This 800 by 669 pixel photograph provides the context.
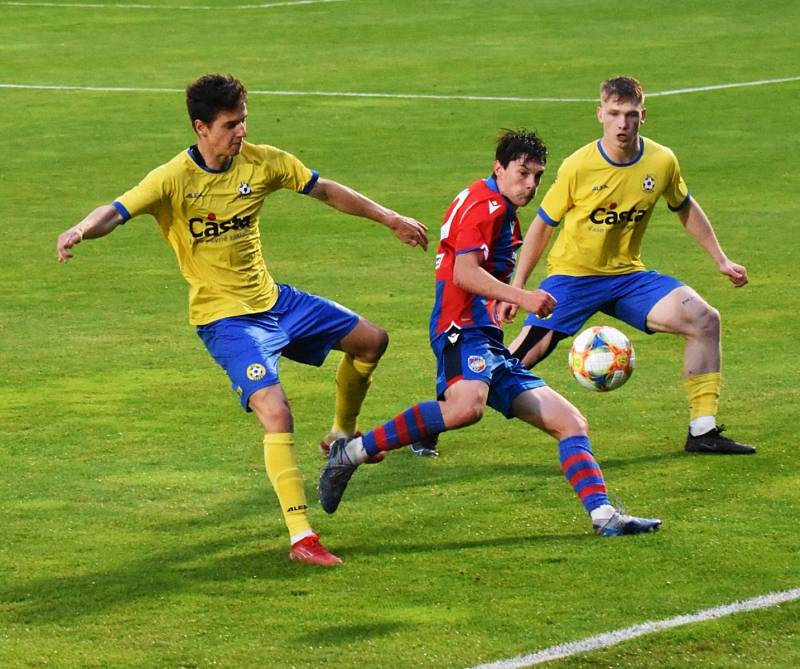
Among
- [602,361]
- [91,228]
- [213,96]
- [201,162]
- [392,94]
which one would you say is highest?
[392,94]

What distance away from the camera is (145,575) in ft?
28.4

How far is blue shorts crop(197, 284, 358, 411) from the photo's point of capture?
910 cm

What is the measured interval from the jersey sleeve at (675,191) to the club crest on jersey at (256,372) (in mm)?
3183

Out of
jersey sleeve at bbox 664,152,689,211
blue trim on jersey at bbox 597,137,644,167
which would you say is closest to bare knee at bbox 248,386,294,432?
blue trim on jersey at bbox 597,137,644,167

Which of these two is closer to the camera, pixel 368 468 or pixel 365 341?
pixel 365 341

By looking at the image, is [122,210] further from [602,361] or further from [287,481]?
[602,361]

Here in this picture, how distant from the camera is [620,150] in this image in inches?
432

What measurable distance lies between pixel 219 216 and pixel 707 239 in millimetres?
3326

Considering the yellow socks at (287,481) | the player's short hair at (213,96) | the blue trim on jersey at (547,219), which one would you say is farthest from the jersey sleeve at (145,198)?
the blue trim on jersey at (547,219)

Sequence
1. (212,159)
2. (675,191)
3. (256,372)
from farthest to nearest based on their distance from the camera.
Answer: (675,191), (212,159), (256,372)

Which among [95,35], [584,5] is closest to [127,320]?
[95,35]

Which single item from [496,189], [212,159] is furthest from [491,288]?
[212,159]

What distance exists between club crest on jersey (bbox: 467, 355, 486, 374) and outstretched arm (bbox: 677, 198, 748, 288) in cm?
233

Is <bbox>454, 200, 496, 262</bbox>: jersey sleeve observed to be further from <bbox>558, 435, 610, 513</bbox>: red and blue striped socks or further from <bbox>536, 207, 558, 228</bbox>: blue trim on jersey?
<bbox>536, 207, 558, 228</bbox>: blue trim on jersey
